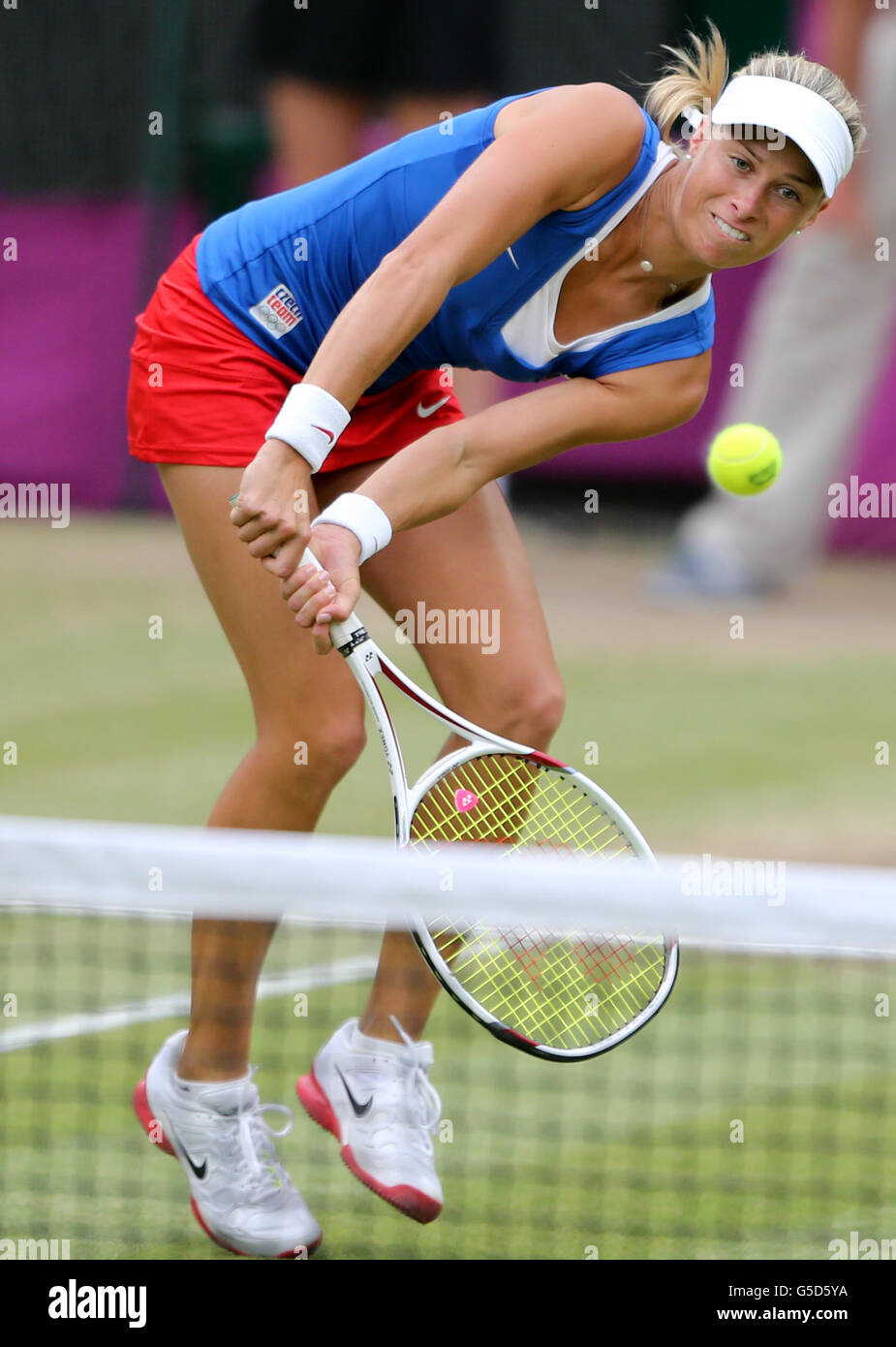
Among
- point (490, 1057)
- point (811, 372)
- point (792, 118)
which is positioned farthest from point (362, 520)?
point (811, 372)

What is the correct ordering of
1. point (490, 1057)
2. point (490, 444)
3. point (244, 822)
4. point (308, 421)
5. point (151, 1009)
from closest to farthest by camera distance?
point (308, 421), point (490, 444), point (244, 822), point (490, 1057), point (151, 1009)

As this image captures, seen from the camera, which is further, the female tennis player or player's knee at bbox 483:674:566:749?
player's knee at bbox 483:674:566:749

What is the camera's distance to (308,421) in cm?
229

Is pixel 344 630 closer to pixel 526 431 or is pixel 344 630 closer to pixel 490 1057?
pixel 526 431

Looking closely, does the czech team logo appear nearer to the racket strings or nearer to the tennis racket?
the tennis racket

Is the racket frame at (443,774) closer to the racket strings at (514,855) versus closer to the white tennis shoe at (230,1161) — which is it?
the racket strings at (514,855)

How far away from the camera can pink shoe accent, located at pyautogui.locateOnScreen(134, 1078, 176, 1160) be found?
271cm

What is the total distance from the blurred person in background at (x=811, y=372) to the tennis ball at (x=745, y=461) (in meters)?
3.67

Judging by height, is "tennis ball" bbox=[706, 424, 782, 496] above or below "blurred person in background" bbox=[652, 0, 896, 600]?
below

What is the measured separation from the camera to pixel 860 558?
25.2 feet

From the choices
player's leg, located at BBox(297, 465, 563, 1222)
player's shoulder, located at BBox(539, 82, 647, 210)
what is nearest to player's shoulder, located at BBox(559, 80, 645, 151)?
player's shoulder, located at BBox(539, 82, 647, 210)

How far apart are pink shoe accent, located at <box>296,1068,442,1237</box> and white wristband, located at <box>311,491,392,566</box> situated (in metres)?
0.85

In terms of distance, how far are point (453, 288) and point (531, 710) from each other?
59 cm
